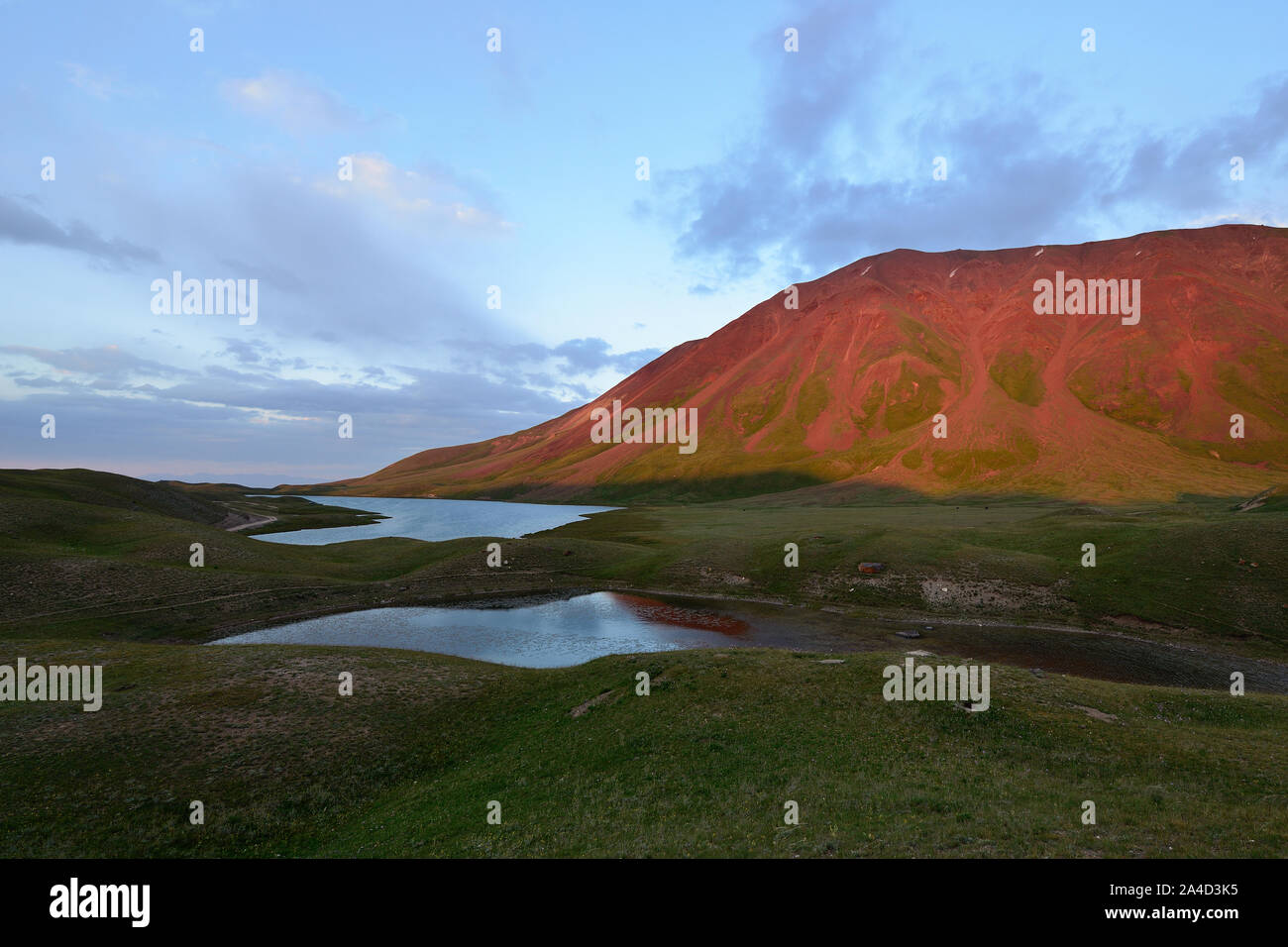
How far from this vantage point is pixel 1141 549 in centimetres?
7094

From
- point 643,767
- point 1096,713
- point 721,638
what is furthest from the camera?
point 721,638

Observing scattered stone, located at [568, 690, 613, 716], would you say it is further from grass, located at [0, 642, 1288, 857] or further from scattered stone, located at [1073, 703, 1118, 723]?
scattered stone, located at [1073, 703, 1118, 723]

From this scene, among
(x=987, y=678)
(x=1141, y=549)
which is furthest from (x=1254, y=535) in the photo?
(x=987, y=678)

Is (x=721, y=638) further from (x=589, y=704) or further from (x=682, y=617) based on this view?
(x=589, y=704)

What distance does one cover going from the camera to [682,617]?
69188 mm

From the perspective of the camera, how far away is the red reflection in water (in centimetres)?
6362

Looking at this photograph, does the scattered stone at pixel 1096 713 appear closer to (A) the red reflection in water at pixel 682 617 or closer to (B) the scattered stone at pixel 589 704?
(B) the scattered stone at pixel 589 704

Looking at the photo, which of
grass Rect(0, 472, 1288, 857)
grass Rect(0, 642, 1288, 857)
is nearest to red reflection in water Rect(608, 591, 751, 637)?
grass Rect(0, 472, 1288, 857)

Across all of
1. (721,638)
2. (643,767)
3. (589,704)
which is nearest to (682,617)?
(721,638)

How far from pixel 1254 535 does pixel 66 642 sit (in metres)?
121

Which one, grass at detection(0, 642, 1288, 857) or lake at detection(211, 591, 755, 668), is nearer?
grass at detection(0, 642, 1288, 857)

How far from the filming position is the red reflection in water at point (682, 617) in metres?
63.6

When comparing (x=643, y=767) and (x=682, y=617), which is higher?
(x=643, y=767)
